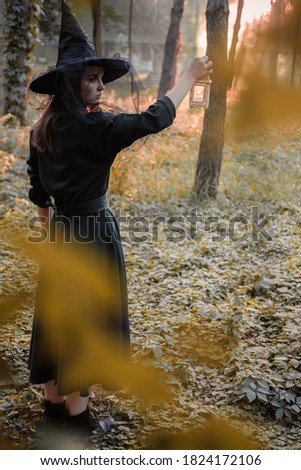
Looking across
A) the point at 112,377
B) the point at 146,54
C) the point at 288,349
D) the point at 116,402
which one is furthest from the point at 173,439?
the point at 146,54

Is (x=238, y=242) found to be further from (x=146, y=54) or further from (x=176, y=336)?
(x=146, y=54)

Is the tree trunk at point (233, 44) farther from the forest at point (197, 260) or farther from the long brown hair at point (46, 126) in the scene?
the long brown hair at point (46, 126)

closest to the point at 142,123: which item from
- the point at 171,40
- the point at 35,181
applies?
the point at 35,181

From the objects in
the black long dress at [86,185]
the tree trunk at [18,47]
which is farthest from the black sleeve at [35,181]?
the tree trunk at [18,47]

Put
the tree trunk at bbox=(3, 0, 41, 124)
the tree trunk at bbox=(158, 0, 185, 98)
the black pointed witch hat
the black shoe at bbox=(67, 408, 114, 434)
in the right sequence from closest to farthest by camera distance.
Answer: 1. the black pointed witch hat
2. the black shoe at bbox=(67, 408, 114, 434)
3. the tree trunk at bbox=(3, 0, 41, 124)
4. the tree trunk at bbox=(158, 0, 185, 98)

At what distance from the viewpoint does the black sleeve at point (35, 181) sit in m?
2.47

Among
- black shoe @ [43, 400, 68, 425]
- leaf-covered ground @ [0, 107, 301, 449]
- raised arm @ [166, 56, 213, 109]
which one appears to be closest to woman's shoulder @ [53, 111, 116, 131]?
raised arm @ [166, 56, 213, 109]

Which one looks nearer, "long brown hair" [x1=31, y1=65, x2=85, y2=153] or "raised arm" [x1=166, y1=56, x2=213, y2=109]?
"raised arm" [x1=166, y1=56, x2=213, y2=109]

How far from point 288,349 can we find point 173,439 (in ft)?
8.35

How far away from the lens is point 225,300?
441 cm

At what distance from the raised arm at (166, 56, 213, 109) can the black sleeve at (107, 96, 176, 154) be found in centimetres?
3

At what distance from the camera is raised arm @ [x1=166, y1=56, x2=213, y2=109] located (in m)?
1.91

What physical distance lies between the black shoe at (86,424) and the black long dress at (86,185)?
249 millimetres

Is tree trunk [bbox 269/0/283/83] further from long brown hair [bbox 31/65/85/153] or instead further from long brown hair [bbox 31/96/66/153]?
long brown hair [bbox 31/96/66/153]
